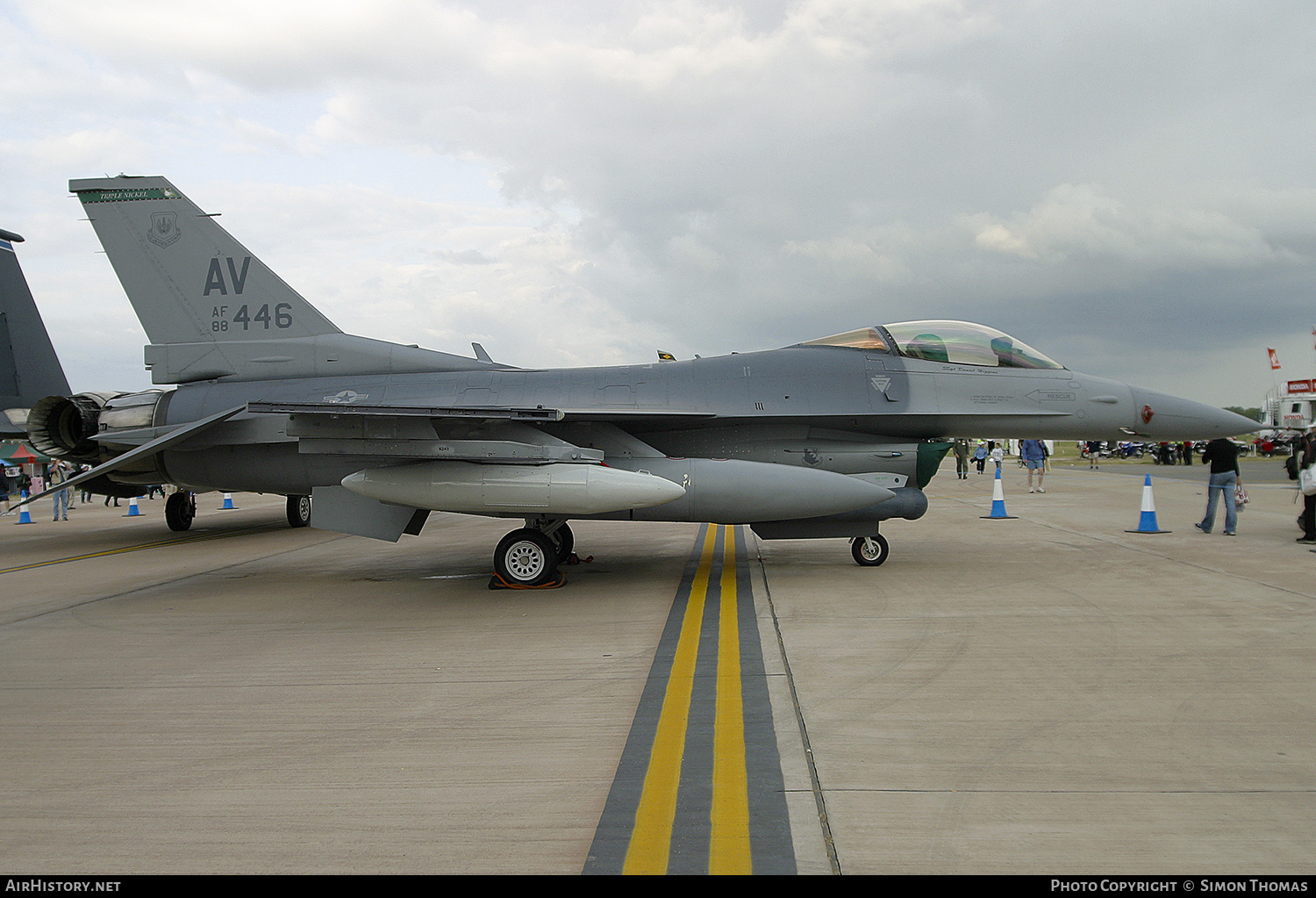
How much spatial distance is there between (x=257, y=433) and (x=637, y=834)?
768 cm

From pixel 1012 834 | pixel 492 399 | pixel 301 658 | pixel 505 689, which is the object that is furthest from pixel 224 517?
pixel 1012 834

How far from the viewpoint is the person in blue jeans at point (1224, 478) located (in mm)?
11734

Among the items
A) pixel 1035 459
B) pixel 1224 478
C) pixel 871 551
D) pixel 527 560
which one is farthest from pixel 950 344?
pixel 1035 459

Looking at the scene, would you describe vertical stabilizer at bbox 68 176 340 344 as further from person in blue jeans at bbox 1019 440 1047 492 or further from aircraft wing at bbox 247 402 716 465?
person in blue jeans at bbox 1019 440 1047 492

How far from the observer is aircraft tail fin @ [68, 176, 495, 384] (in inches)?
385

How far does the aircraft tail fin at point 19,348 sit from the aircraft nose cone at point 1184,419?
60.8 ft

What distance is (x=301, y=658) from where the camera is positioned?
5.88 m

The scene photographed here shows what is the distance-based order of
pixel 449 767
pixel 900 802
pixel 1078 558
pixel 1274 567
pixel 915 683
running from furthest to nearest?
pixel 1078 558
pixel 1274 567
pixel 915 683
pixel 449 767
pixel 900 802

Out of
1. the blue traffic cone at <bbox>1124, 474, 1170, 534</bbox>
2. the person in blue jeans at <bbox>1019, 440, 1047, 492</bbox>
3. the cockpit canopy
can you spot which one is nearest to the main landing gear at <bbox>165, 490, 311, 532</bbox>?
the cockpit canopy

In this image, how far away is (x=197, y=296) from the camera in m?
9.79

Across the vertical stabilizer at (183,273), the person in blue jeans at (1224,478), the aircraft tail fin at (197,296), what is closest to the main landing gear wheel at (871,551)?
the aircraft tail fin at (197,296)

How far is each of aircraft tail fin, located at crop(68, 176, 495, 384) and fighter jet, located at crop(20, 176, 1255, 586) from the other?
0.07 feet

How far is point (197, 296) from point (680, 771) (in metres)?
9.10

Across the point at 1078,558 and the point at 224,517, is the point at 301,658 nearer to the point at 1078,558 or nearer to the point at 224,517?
the point at 1078,558
